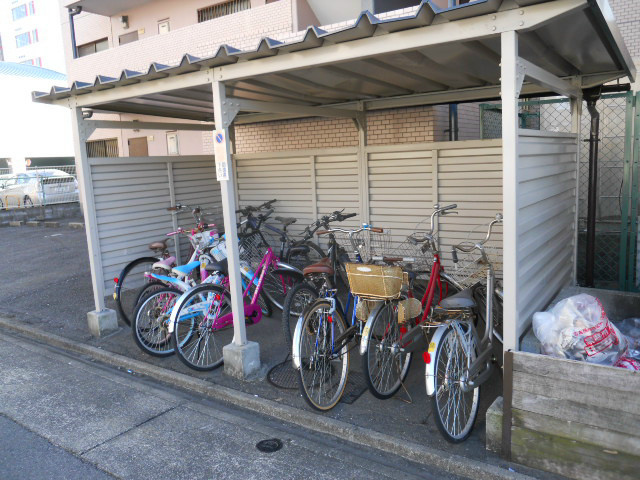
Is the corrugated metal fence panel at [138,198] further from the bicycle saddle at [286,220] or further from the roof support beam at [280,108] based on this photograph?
the roof support beam at [280,108]

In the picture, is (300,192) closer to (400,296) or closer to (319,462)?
(400,296)

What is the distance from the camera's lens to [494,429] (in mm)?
3252

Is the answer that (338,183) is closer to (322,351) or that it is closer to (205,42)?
(322,351)

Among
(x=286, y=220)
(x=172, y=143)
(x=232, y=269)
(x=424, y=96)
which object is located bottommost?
(x=232, y=269)

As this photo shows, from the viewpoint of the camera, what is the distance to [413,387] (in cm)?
429

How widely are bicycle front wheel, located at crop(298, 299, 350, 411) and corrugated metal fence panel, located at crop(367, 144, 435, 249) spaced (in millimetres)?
2684

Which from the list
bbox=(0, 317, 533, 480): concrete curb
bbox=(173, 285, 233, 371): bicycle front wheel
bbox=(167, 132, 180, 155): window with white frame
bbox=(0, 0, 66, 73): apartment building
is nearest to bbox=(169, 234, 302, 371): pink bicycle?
bbox=(173, 285, 233, 371): bicycle front wheel

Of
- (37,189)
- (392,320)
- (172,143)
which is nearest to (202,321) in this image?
(392,320)

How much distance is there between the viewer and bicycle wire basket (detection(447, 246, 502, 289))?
4098 millimetres

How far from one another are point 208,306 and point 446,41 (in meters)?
3.17

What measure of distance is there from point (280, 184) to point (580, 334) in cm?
557

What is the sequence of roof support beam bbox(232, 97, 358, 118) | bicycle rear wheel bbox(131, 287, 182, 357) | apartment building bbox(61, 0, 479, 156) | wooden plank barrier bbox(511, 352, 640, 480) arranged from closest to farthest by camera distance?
wooden plank barrier bbox(511, 352, 640, 480), roof support beam bbox(232, 97, 358, 118), bicycle rear wheel bbox(131, 287, 182, 357), apartment building bbox(61, 0, 479, 156)

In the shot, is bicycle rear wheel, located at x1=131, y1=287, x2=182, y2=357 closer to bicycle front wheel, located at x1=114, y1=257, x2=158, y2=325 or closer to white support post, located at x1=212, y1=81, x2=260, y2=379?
bicycle front wheel, located at x1=114, y1=257, x2=158, y2=325

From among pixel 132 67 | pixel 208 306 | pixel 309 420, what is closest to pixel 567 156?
→ pixel 309 420
